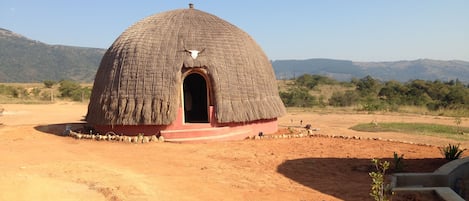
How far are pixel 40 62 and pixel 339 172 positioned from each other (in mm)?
117312

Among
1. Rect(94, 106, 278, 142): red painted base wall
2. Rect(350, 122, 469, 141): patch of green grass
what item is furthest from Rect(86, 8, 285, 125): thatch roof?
Rect(350, 122, 469, 141): patch of green grass

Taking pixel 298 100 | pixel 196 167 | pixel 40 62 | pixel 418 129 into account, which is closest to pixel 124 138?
pixel 196 167

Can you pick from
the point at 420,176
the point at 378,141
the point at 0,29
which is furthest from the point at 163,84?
the point at 0,29

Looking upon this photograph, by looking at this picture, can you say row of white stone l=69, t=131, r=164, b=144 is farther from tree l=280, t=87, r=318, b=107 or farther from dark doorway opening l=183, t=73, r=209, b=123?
tree l=280, t=87, r=318, b=107

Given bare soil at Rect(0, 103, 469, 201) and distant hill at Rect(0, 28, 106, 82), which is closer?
bare soil at Rect(0, 103, 469, 201)

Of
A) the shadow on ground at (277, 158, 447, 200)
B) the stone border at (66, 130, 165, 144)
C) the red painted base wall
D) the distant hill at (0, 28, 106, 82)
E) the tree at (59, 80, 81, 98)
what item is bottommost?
the shadow on ground at (277, 158, 447, 200)

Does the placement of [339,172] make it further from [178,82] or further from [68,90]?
[68,90]

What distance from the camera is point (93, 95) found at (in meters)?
14.6

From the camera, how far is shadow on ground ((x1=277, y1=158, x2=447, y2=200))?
7.29 meters

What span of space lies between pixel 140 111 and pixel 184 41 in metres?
2.78

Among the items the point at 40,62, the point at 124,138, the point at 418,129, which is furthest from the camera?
the point at 40,62

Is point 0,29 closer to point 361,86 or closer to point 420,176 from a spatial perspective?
point 361,86

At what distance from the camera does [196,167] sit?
9.28 meters

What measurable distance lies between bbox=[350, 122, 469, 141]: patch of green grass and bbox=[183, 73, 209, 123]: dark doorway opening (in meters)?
6.68
